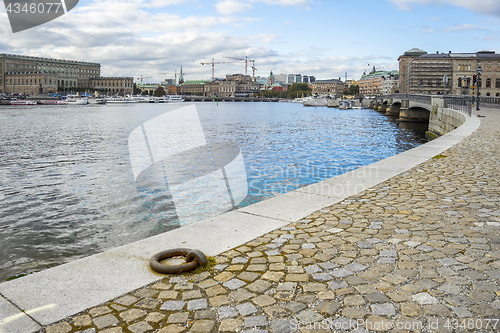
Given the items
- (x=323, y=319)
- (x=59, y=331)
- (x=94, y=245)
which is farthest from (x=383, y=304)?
(x=94, y=245)

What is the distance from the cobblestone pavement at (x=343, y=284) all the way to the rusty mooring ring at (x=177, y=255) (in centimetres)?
9

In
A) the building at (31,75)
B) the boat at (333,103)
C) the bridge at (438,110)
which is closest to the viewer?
the bridge at (438,110)

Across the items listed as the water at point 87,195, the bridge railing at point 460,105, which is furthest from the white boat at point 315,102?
the water at point 87,195

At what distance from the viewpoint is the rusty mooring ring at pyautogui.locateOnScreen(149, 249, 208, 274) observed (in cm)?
421

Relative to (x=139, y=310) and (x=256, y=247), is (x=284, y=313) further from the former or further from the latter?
(x=256, y=247)

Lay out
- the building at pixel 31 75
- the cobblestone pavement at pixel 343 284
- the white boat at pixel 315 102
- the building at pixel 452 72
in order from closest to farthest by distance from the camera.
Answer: the cobblestone pavement at pixel 343 284 < the building at pixel 452 72 < the white boat at pixel 315 102 < the building at pixel 31 75

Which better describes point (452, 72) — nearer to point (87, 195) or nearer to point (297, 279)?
point (87, 195)

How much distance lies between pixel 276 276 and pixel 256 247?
88 centimetres

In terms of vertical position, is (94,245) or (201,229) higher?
(201,229)

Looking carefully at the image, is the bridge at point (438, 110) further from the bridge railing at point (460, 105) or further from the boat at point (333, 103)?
the boat at point (333, 103)

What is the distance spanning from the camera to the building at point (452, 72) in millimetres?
130500

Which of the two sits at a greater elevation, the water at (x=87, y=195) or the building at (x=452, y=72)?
the building at (x=452, y=72)

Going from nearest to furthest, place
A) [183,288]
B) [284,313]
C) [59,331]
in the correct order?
[59,331] < [284,313] < [183,288]

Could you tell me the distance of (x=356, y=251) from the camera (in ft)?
15.6
